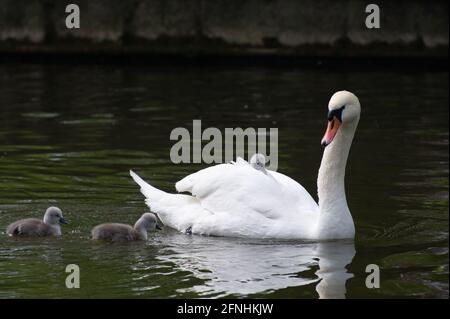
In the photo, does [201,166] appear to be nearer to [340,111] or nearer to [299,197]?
[299,197]

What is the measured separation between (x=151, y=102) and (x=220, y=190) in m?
7.24

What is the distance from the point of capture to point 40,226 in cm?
932

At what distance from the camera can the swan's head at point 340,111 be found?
31.1ft

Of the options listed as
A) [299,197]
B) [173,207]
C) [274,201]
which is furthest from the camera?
[173,207]

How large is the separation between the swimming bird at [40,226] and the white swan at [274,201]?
109 cm

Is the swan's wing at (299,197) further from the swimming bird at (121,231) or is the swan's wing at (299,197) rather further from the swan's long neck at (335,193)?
the swimming bird at (121,231)

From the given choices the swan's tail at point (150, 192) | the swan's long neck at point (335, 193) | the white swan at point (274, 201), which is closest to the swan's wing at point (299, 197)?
the white swan at point (274, 201)

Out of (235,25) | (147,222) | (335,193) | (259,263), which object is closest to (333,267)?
(259,263)

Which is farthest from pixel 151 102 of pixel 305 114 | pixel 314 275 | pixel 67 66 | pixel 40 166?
pixel 314 275

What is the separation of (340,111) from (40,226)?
2577 millimetres

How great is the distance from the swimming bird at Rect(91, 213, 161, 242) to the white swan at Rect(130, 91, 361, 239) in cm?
54

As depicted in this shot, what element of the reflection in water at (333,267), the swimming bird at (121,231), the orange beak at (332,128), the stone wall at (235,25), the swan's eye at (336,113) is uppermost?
the stone wall at (235,25)

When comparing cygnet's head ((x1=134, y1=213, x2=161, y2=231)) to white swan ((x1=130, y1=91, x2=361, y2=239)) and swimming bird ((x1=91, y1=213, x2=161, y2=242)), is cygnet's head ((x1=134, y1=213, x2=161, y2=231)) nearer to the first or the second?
swimming bird ((x1=91, y1=213, x2=161, y2=242))

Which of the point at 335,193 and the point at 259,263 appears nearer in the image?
the point at 259,263
